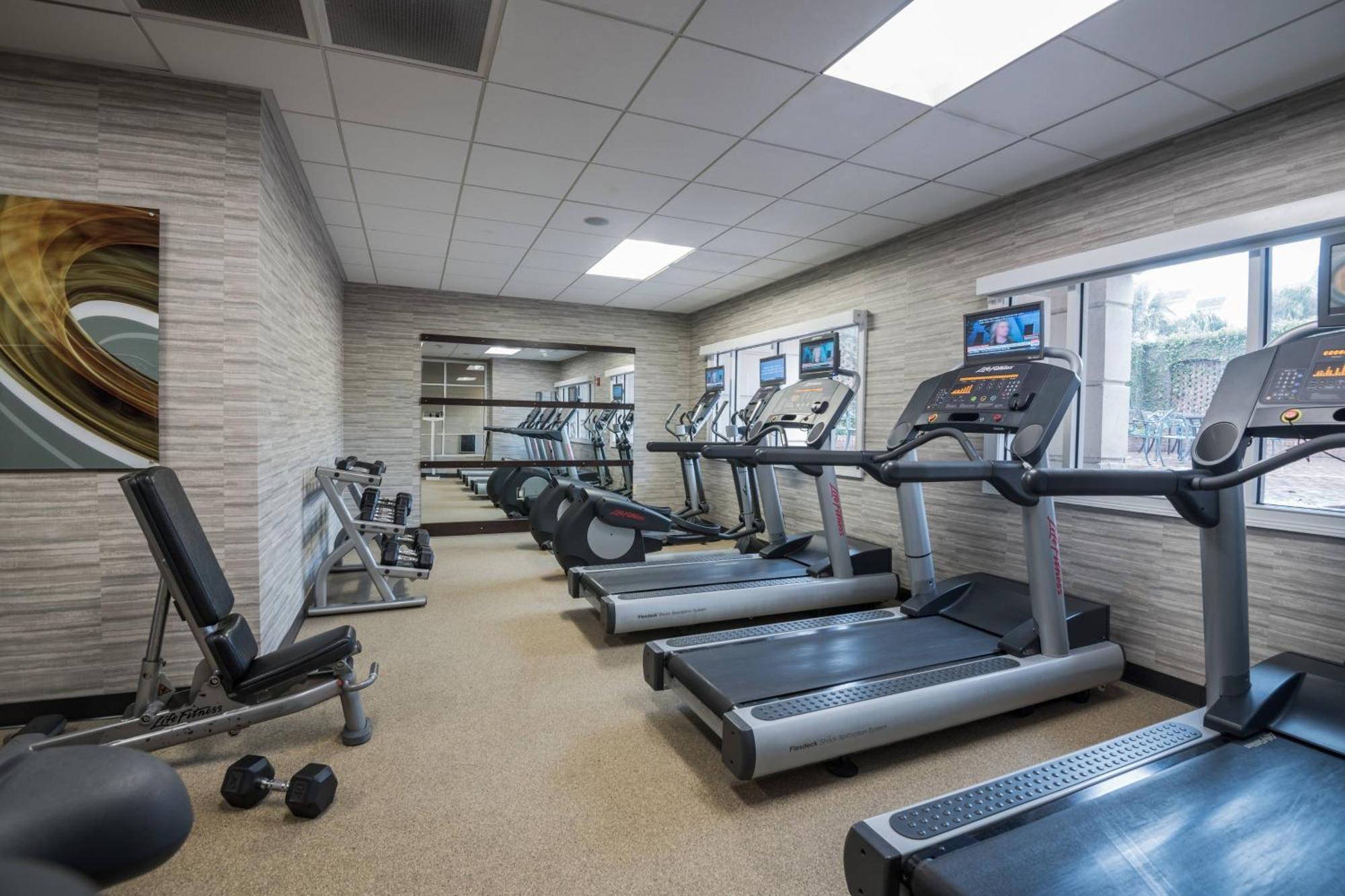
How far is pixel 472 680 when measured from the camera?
3041mm

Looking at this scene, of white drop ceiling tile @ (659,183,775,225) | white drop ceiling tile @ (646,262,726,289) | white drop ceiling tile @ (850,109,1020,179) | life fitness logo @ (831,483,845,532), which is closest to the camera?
white drop ceiling tile @ (850,109,1020,179)

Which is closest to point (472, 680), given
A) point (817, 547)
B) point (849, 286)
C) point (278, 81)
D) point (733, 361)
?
point (817, 547)

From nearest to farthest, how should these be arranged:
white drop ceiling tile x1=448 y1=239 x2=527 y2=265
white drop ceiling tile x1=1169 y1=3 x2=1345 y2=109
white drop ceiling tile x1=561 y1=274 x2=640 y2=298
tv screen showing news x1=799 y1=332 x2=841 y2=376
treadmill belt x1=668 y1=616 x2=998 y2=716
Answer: white drop ceiling tile x1=1169 y1=3 x2=1345 y2=109 → treadmill belt x1=668 y1=616 x2=998 y2=716 → tv screen showing news x1=799 y1=332 x2=841 y2=376 → white drop ceiling tile x1=448 y1=239 x2=527 y2=265 → white drop ceiling tile x1=561 y1=274 x2=640 y2=298

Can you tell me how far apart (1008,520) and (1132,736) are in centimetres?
185

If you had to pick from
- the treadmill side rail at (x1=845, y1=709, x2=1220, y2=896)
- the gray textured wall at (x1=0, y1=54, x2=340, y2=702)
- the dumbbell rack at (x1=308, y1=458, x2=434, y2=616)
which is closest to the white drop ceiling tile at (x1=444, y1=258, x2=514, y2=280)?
the dumbbell rack at (x1=308, y1=458, x2=434, y2=616)

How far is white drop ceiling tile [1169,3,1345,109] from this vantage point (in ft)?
7.05

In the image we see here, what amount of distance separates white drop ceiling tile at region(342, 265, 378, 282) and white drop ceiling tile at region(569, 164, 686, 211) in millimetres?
2987

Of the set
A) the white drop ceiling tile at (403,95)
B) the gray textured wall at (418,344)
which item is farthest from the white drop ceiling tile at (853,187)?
the gray textured wall at (418,344)

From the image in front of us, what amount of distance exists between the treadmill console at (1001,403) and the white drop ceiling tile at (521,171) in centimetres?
234

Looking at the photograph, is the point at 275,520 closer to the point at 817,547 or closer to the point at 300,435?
the point at 300,435

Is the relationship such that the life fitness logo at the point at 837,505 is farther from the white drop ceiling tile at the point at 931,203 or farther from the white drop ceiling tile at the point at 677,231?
the white drop ceiling tile at the point at 677,231

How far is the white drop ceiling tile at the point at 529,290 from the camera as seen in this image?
20.8 ft

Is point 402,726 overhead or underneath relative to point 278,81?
underneath

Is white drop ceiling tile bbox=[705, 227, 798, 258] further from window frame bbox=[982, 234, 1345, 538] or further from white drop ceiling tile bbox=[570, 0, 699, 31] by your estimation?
white drop ceiling tile bbox=[570, 0, 699, 31]
